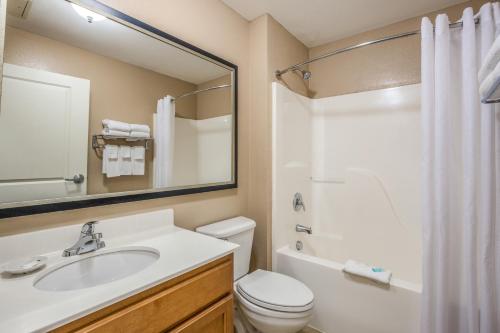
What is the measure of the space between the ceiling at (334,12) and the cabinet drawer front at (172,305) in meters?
1.80

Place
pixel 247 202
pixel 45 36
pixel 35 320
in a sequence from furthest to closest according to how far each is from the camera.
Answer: pixel 247 202
pixel 45 36
pixel 35 320

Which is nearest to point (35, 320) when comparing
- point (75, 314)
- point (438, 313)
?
point (75, 314)

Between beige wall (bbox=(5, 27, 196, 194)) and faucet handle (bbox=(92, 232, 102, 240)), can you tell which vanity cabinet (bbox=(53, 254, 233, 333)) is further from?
beige wall (bbox=(5, 27, 196, 194))

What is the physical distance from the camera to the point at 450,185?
4.27ft

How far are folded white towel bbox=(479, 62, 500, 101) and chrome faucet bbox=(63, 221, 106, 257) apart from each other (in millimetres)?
1640

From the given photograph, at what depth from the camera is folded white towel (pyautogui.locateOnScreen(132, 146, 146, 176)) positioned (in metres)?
1.30


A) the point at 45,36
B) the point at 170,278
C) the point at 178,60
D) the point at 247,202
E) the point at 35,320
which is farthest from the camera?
the point at 247,202

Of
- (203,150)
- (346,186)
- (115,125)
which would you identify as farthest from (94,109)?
(346,186)

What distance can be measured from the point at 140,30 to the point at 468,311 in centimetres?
218

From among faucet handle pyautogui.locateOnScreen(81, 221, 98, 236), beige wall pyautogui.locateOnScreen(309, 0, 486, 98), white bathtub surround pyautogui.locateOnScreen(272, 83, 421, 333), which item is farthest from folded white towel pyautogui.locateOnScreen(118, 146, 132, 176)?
beige wall pyautogui.locateOnScreen(309, 0, 486, 98)

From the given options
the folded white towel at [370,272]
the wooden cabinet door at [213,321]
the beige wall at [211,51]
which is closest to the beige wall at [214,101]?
the beige wall at [211,51]

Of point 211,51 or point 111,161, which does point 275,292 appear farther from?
point 211,51

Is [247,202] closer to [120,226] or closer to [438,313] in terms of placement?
[120,226]

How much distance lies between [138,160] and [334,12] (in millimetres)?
1816
